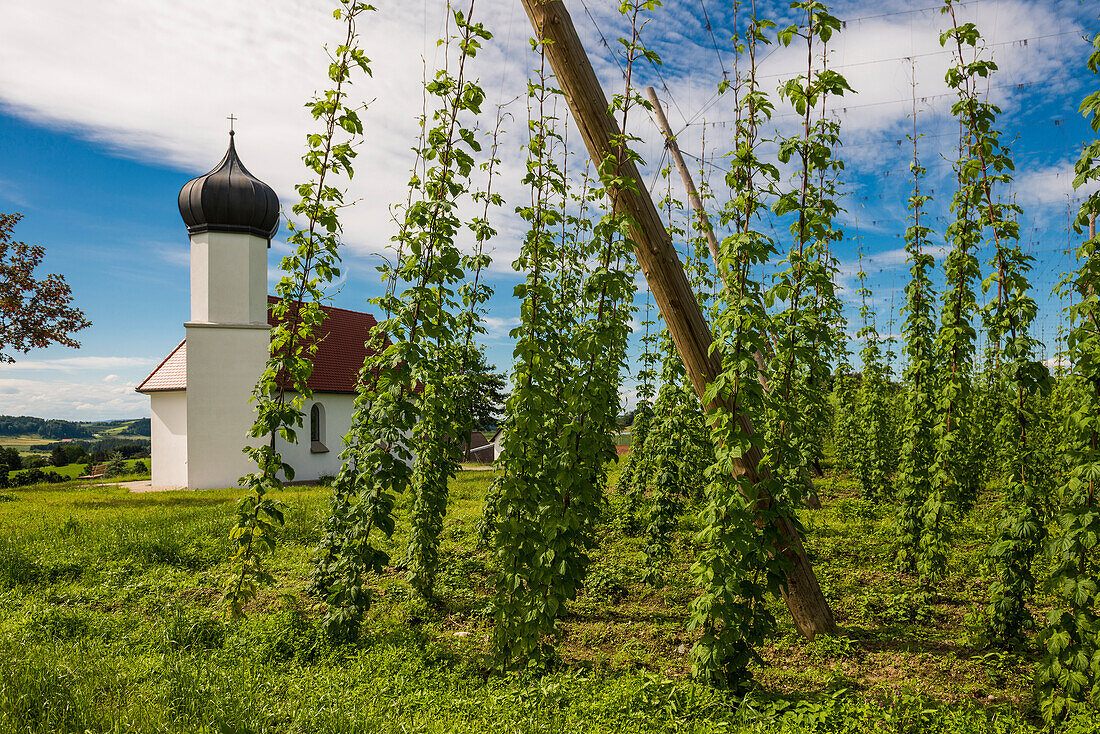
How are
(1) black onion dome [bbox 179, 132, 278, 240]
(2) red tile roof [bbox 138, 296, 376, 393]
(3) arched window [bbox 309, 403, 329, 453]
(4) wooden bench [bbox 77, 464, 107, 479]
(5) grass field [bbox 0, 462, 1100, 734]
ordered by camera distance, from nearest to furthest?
(5) grass field [bbox 0, 462, 1100, 734]
(1) black onion dome [bbox 179, 132, 278, 240]
(2) red tile roof [bbox 138, 296, 376, 393]
(3) arched window [bbox 309, 403, 329, 453]
(4) wooden bench [bbox 77, 464, 107, 479]

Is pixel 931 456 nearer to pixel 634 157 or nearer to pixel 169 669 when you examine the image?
pixel 634 157

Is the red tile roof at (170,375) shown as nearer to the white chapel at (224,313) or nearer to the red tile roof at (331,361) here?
the red tile roof at (331,361)

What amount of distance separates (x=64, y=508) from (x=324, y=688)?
12.5 m

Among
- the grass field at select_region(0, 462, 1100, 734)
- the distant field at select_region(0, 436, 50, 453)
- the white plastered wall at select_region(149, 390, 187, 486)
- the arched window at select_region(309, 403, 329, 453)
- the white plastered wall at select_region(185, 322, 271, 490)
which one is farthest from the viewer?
the distant field at select_region(0, 436, 50, 453)

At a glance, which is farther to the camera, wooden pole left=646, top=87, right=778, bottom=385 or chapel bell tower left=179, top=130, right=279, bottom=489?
chapel bell tower left=179, top=130, right=279, bottom=489

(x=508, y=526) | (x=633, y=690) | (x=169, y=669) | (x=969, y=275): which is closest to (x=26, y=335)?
(x=169, y=669)

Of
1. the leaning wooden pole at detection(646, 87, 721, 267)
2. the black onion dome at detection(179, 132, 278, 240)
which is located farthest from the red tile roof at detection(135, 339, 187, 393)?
the leaning wooden pole at detection(646, 87, 721, 267)

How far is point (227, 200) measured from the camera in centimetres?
1753

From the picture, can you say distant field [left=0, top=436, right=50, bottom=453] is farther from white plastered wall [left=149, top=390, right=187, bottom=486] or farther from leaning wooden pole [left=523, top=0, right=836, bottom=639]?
leaning wooden pole [left=523, top=0, right=836, bottom=639]

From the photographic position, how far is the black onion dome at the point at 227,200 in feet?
57.5

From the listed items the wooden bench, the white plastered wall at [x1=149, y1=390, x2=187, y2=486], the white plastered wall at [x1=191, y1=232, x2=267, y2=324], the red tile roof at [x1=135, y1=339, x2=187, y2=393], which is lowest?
the wooden bench

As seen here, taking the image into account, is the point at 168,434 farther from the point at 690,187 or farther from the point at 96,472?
the point at 690,187

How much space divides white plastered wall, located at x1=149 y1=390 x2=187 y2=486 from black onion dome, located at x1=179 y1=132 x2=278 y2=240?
645cm

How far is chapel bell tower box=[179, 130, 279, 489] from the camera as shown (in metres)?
17.4
